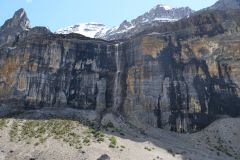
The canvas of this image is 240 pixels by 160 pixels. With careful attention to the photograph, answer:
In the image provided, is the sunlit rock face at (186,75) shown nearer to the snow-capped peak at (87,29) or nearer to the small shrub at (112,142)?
the small shrub at (112,142)

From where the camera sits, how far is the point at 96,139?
55.7 metres

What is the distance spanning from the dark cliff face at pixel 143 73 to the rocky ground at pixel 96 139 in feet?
12.5

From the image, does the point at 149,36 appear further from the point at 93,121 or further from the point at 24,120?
the point at 24,120

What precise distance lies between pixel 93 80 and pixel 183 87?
60.3 ft

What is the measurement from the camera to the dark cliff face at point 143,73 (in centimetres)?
6944

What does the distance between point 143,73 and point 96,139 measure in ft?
75.4

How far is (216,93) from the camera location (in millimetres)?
69625

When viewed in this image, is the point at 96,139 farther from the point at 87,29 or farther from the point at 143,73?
the point at 87,29

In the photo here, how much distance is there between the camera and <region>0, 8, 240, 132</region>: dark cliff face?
69438mm

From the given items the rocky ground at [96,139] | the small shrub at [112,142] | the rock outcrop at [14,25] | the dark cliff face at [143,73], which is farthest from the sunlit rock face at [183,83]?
the rock outcrop at [14,25]

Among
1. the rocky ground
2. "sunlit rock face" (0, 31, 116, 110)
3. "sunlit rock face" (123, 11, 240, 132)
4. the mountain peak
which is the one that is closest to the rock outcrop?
"sunlit rock face" (0, 31, 116, 110)

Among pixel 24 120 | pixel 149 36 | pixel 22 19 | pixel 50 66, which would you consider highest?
pixel 22 19

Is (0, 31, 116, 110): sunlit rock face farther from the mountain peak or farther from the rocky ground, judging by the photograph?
the mountain peak

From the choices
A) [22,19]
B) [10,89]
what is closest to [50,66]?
[10,89]
